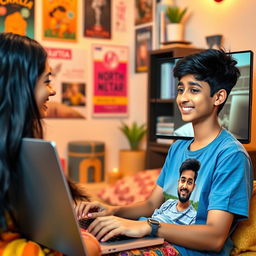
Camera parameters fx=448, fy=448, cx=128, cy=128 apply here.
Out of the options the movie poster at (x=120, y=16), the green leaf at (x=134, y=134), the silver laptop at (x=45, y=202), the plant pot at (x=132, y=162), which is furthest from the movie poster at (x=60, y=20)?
the silver laptop at (x=45, y=202)

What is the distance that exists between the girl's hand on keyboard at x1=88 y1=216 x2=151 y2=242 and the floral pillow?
84.7 inches

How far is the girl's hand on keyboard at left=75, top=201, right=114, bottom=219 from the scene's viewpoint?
1.53 m

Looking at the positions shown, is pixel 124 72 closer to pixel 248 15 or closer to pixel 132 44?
pixel 132 44

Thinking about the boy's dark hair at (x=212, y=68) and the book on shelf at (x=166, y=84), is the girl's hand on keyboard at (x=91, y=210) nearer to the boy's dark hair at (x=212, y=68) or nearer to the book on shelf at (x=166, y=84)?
the boy's dark hair at (x=212, y=68)

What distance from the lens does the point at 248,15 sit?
2648 millimetres

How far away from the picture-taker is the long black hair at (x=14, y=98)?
102 centimetres

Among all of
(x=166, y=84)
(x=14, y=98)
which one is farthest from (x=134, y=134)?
(x=14, y=98)

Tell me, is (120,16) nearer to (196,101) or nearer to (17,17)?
(17,17)

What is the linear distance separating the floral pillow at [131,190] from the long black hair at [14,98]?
8.12 feet

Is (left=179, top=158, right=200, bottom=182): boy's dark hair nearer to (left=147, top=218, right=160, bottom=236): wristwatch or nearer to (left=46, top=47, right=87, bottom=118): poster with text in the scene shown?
(left=147, top=218, right=160, bottom=236): wristwatch

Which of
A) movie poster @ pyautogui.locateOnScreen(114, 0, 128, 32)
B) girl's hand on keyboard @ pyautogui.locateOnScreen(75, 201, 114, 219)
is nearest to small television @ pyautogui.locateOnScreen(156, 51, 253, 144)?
girl's hand on keyboard @ pyautogui.locateOnScreen(75, 201, 114, 219)

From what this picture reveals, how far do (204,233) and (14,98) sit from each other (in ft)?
2.23

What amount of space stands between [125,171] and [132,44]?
4.33 ft

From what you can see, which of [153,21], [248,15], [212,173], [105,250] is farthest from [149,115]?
[105,250]
